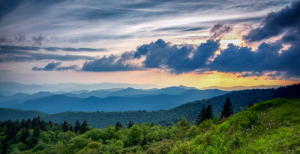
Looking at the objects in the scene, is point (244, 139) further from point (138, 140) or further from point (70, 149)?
point (70, 149)

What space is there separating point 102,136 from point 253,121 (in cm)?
7275

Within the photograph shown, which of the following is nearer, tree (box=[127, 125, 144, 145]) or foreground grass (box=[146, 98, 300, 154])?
foreground grass (box=[146, 98, 300, 154])

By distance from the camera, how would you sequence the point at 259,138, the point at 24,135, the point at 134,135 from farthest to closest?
the point at 24,135, the point at 134,135, the point at 259,138

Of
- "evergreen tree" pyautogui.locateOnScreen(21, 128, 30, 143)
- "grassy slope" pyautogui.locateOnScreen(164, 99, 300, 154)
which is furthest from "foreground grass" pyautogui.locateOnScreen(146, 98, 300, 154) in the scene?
"evergreen tree" pyautogui.locateOnScreen(21, 128, 30, 143)

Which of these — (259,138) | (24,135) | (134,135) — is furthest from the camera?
(24,135)

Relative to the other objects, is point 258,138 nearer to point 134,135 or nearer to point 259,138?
point 259,138

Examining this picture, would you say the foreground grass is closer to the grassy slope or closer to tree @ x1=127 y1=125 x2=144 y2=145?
the grassy slope

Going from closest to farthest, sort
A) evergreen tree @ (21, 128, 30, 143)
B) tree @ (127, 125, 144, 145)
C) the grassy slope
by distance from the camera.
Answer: the grassy slope
tree @ (127, 125, 144, 145)
evergreen tree @ (21, 128, 30, 143)

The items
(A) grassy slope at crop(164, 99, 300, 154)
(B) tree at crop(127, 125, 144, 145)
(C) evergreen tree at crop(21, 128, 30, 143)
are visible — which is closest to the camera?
(A) grassy slope at crop(164, 99, 300, 154)

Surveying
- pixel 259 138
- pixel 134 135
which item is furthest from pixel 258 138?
pixel 134 135

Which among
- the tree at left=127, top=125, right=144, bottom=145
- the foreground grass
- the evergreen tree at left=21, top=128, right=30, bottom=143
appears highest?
the foreground grass

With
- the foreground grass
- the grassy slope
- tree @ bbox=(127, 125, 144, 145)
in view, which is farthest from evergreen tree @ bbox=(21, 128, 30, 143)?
the grassy slope

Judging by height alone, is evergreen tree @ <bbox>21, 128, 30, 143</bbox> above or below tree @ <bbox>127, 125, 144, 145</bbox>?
below

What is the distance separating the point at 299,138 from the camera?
710cm
